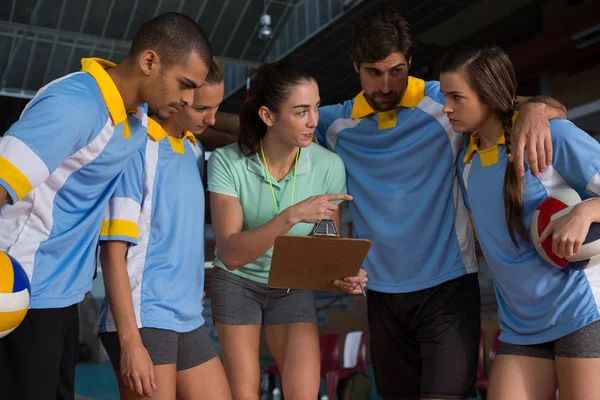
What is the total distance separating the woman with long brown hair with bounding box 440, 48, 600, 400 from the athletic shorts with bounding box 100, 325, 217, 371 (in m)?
1.02

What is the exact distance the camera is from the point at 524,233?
2176mm

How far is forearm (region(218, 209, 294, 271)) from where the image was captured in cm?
226

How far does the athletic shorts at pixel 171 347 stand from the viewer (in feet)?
7.13

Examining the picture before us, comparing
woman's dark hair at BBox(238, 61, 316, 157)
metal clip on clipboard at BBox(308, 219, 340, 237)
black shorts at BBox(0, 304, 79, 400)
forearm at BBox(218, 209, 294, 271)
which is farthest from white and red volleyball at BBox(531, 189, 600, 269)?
black shorts at BBox(0, 304, 79, 400)

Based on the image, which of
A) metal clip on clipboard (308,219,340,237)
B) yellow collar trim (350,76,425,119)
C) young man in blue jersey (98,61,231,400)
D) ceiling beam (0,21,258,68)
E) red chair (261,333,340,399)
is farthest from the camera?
ceiling beam (0,21,258,68)

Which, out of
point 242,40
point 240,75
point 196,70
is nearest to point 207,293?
point 196,70

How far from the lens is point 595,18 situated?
8469 mm

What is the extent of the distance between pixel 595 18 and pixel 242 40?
5212 mm

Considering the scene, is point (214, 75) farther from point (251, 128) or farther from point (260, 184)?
point (260, 184)

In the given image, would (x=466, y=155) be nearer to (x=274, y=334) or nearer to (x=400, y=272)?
(x=400, y=272)

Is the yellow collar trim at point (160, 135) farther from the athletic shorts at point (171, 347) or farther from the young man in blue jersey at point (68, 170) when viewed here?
the athletic shorts at point (171, 347)

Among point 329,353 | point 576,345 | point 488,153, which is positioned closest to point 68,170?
point 488,153

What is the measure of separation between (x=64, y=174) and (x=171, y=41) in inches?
21.6

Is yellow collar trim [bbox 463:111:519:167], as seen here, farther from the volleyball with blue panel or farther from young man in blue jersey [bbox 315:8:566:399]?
the volleyball with blue panel
